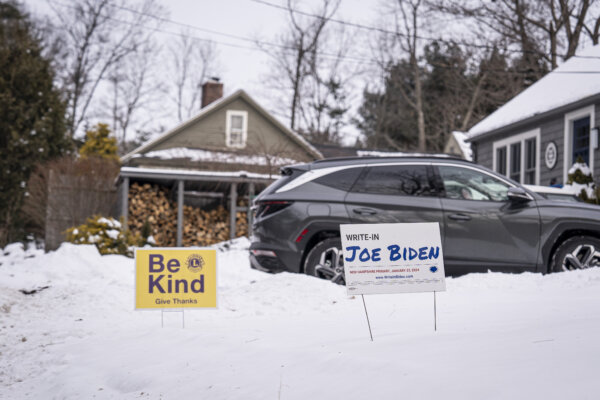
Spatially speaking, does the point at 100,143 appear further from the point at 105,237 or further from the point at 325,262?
the point at 325,262

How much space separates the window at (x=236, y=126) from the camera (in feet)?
87.5

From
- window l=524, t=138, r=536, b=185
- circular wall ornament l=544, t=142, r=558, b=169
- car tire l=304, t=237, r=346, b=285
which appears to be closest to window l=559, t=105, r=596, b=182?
circular wall ornament l=544, t=142, r=558, b=169

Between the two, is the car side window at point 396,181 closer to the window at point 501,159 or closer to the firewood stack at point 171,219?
the window at point 501,159

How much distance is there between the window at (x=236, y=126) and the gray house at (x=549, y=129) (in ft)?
33.1

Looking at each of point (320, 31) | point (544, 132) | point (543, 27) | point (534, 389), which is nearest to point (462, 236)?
point (534, 389)

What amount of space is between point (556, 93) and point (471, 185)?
35.0ft

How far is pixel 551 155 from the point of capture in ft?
55.0

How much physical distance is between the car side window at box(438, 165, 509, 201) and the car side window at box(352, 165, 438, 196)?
21cm

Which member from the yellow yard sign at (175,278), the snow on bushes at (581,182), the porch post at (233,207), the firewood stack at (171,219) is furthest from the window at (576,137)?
the yellow yard sign at (175,278)

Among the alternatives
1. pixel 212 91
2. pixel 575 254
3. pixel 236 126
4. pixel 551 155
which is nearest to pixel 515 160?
pixel 551 155

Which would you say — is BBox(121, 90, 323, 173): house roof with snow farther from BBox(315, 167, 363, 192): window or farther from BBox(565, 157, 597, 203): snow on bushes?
BBox(315, 167, 363, 192): window

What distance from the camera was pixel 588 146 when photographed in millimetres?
15500

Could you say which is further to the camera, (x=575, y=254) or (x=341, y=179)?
(x=341, y=179)

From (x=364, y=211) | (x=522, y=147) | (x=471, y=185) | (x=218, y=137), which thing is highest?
(x=218, y=137)
